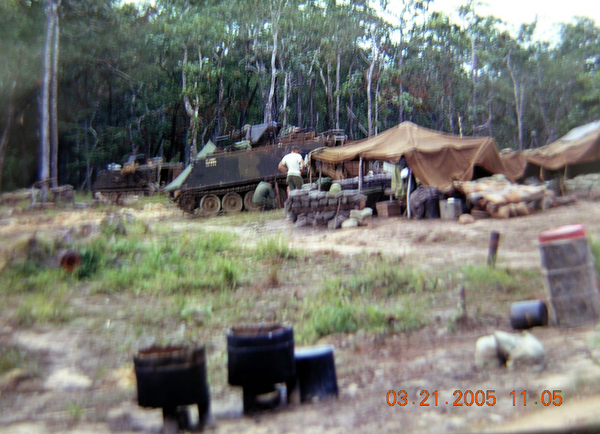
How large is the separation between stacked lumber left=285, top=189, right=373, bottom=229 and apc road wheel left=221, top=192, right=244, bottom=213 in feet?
18.6

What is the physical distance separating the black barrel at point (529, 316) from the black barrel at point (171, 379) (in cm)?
285

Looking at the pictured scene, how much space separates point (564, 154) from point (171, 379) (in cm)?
1675

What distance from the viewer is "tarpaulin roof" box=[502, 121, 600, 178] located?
685 inches

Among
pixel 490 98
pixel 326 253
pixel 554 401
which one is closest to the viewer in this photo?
pixel 554 401

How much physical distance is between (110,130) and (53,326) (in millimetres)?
34858

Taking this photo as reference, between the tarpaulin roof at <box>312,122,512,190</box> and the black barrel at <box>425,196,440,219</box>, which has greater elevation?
the tarpaulin roof at <box>312,122,512,190</box>

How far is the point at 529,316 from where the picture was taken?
523 centimetres

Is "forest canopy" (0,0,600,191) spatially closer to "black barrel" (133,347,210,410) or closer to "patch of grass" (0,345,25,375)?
"patch of grass" (0,345,25,375)

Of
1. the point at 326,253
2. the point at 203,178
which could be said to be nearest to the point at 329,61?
the point at 203,178

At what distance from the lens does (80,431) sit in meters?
3.93

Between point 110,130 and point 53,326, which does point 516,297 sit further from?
point 110,130

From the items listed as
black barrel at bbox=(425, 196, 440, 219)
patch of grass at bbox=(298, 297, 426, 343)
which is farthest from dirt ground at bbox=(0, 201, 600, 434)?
black barrel at bbox=(425, 196, 440, 219)

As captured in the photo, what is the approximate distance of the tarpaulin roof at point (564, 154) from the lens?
17.4 m

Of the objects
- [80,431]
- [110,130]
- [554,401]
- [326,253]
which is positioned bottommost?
[80,431]
